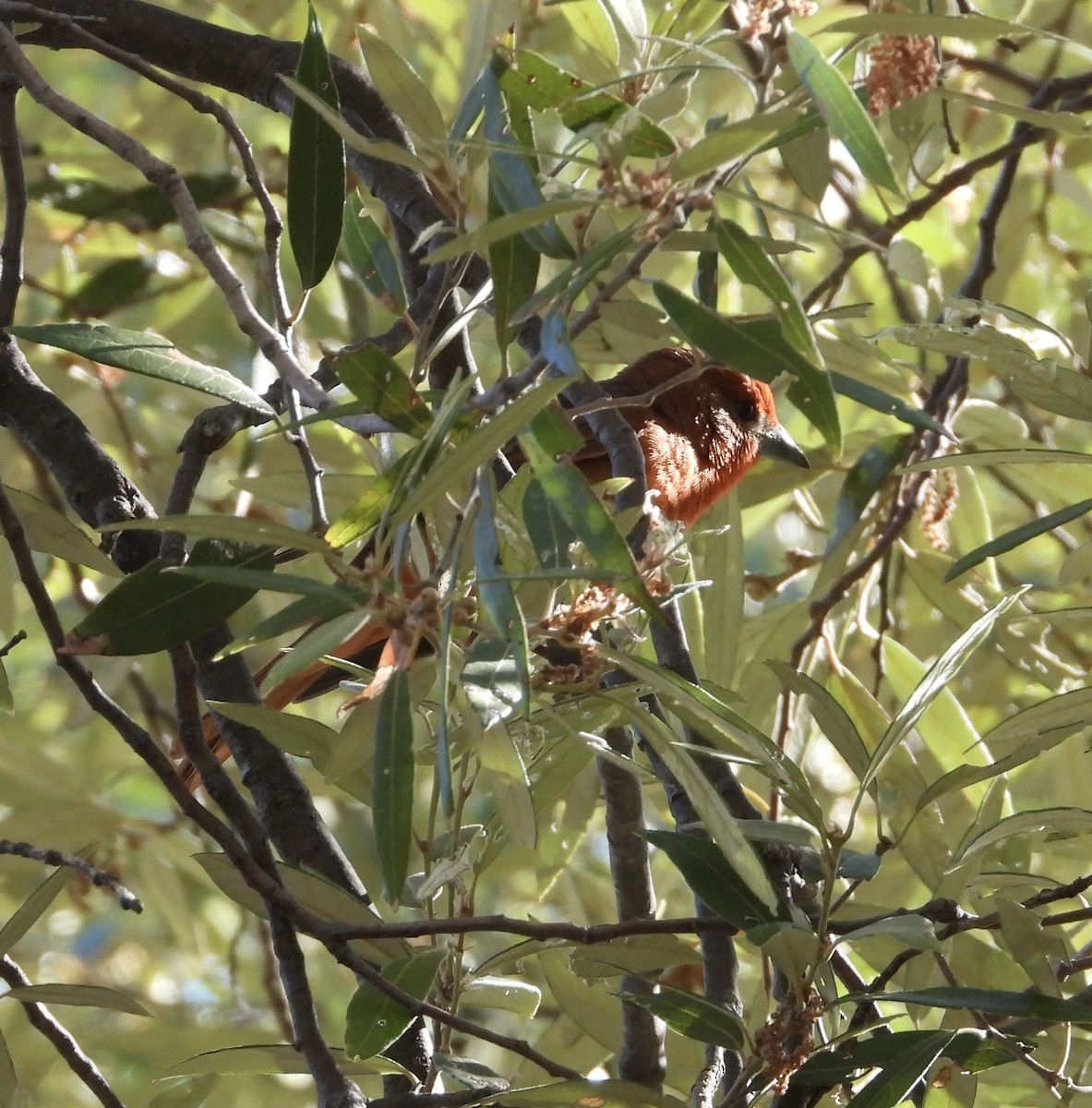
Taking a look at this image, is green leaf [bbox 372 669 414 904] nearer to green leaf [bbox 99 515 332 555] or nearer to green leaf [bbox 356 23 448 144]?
green leaf [bbox 99 515 332 555]

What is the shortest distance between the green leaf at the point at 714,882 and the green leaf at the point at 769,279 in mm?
585

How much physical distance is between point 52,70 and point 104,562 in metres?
3.56

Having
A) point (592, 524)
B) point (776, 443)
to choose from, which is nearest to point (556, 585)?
point (592, 524)

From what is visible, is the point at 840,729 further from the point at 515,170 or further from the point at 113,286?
the point at 113,286

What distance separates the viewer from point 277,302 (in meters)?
1.71

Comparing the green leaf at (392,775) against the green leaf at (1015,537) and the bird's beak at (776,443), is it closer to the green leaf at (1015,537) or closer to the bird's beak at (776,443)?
the green leaf at (1015,537)

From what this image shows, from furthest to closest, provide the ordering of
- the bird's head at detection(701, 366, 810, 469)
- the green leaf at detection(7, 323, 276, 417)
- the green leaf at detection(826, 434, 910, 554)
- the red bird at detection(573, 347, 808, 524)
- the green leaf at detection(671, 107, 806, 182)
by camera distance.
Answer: the bird's head at detection(701, 366, 810, 469)
the red bird at detection(573, 347, 808, 524)
the green leaf at detection(826, 434, 910, 554)
the green leaf at detection(7, 323, 276, 417)
the green leaf at detection(671, 107, 806, 182)

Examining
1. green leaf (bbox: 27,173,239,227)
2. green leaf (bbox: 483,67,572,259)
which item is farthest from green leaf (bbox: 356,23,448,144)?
green leaf (bbox: 27,173,239,227)

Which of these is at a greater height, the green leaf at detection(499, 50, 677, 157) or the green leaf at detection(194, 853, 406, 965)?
the green leaf at detection(499, 50, 677, 157)

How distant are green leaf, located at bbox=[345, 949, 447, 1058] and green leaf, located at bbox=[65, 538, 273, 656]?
452mm

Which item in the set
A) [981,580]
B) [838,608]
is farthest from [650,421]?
[981,580]

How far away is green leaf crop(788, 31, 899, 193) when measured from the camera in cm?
124

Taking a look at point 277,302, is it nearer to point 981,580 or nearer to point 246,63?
point 246,63

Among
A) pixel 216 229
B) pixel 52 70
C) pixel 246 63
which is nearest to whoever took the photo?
pixel 246 63
